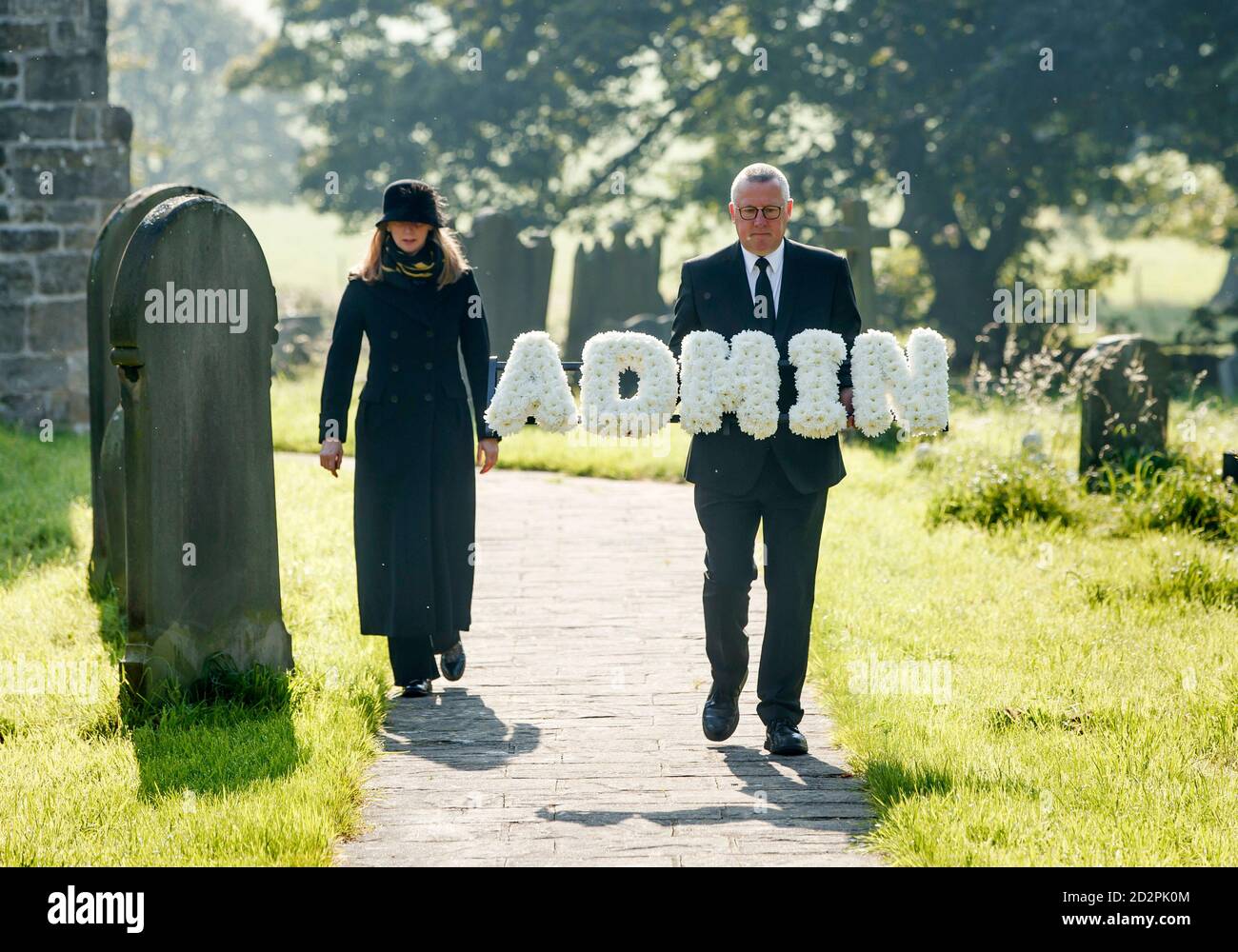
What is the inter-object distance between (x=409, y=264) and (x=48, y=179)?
9.50m

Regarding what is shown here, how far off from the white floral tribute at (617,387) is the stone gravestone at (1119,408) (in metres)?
6.31

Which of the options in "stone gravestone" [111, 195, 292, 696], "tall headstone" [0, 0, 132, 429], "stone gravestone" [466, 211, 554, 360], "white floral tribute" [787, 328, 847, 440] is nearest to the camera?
"white floral tribute" [787, 328, 847, 440]

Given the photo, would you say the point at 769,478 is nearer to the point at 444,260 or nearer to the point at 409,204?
the point at 444,260

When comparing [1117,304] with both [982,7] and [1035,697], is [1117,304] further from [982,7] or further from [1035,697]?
[1035,697]

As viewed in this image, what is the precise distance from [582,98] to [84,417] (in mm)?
15511

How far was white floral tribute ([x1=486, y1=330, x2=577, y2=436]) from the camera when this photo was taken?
19.2 ft

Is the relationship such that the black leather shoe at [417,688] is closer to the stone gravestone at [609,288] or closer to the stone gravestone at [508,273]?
the stone gravestone at [508,273]

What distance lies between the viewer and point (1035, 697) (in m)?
6.33

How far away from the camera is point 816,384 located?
222 inches

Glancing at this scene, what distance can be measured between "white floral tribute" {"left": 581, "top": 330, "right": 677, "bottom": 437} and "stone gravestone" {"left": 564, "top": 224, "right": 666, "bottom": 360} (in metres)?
13.5

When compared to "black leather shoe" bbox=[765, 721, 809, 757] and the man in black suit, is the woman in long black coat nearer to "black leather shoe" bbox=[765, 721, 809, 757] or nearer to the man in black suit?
the man in black suit

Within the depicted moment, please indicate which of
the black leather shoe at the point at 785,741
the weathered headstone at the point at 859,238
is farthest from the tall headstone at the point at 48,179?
the black leather shoe at the point at 785,741

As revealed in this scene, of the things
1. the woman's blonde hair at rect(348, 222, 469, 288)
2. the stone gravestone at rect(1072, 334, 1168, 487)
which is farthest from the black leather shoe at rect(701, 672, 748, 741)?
the stone gravestone at rect(1072, 334, 1168, 487)
